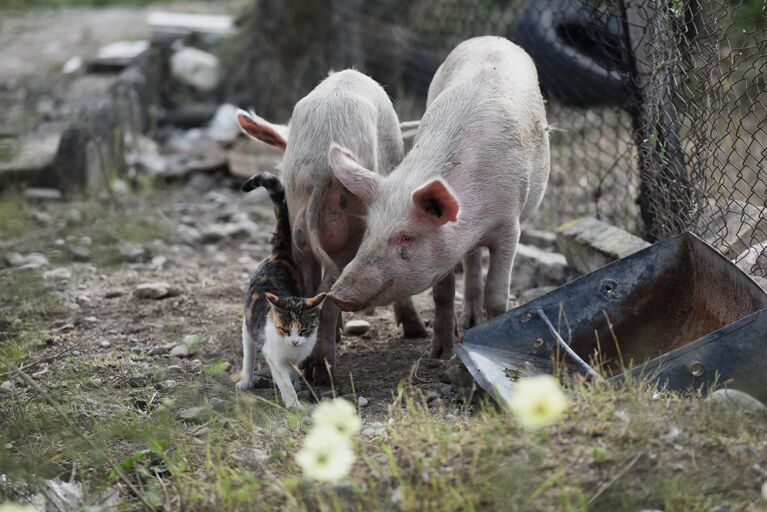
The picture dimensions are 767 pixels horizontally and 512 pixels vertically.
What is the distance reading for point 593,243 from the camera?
5.58m

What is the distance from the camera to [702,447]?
3188mm

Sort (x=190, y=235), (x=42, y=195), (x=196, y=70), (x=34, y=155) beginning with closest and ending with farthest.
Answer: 1. (x=190, y=235)
2. (x=42, y=195)
3. (x=34, y=155)
4. (x=196, y=70)

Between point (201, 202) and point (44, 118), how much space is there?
2.15 metres

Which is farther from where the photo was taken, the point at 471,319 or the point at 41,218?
the point at 41,218

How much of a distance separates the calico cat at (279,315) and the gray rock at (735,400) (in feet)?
5.34

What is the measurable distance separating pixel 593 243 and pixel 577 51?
1.29 meters

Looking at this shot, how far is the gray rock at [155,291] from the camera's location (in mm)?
5953

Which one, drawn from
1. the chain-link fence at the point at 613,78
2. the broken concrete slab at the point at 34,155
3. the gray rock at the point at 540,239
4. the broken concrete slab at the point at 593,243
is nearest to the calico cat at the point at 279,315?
the broken concrete slab at the point at 593,243

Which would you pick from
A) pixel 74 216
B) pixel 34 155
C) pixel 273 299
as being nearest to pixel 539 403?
pixel 273 299

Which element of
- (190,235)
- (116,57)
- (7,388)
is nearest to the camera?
(7,388)

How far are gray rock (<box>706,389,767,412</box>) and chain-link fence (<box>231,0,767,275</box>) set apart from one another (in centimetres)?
119

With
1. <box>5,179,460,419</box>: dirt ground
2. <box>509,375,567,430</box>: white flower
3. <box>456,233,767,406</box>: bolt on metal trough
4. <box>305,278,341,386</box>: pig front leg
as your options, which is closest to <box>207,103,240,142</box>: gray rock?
<box>5,179,460,419</box>: dirt ground

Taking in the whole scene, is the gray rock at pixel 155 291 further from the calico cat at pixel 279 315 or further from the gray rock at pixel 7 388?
the gray rock at pixel 7 388

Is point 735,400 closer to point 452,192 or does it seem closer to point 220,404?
point 452,192
